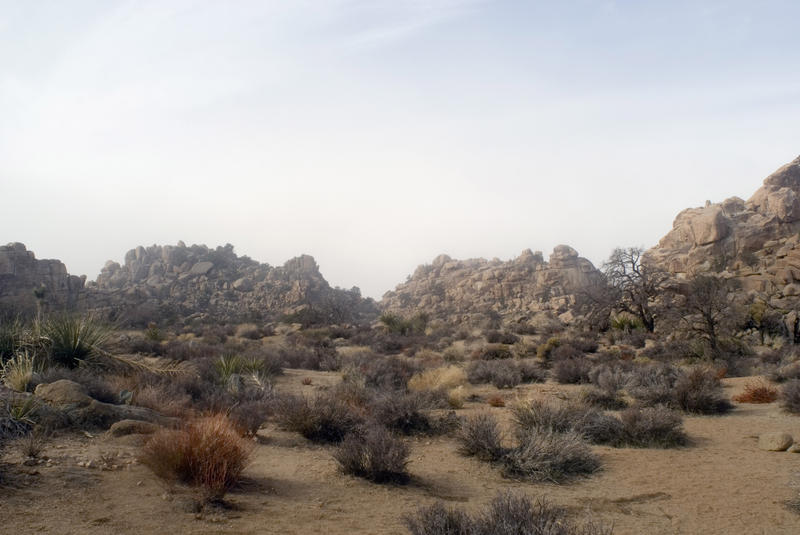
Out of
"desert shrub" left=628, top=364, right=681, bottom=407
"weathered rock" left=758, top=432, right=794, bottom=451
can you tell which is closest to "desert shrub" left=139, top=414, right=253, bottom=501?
"weathered rock" left=758, top=432, right=794, bottom=451

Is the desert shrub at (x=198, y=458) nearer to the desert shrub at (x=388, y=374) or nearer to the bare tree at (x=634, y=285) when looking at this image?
the desert shrub at (x=388, y=374)

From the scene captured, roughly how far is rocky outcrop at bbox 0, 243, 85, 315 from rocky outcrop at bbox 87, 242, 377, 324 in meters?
1.82

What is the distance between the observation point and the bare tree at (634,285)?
966 inches

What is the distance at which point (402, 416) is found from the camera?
9.16m

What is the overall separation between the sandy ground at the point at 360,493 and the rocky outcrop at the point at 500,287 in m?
34.1

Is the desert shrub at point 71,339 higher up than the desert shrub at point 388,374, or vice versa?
the desert shrub at point 71,339

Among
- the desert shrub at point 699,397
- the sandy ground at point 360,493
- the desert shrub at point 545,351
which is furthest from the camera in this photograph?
the desert shrub at point 545,351

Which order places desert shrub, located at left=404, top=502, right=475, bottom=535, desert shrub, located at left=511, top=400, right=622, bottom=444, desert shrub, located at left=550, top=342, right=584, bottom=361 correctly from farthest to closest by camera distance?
desert shrub, located at left=550, top=342, right=584, bottom=361, desert shrub, located at left=511, top=400, right=622, bottom=444, desert shrub, located at left=404, top=502, right=475, bottom=535

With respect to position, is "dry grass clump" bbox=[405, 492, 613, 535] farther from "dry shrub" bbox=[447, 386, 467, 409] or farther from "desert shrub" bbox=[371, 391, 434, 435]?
"dry shrub" bbox=[447, 386, 467, 409]

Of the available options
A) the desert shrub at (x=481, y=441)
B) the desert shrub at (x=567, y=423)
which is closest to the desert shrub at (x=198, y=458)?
the desert shrub at (x=481, y=441)

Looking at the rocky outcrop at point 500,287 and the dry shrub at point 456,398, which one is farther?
the rocky outcrop at point 500,287

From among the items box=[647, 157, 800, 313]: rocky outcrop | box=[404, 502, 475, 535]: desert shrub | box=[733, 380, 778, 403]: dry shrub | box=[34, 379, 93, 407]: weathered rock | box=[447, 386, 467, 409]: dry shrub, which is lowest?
box=[447, 386, 467, 409]: dry shrub

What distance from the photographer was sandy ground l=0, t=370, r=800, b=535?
Answer: 4512 mm

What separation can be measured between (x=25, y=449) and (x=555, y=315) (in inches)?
1376
